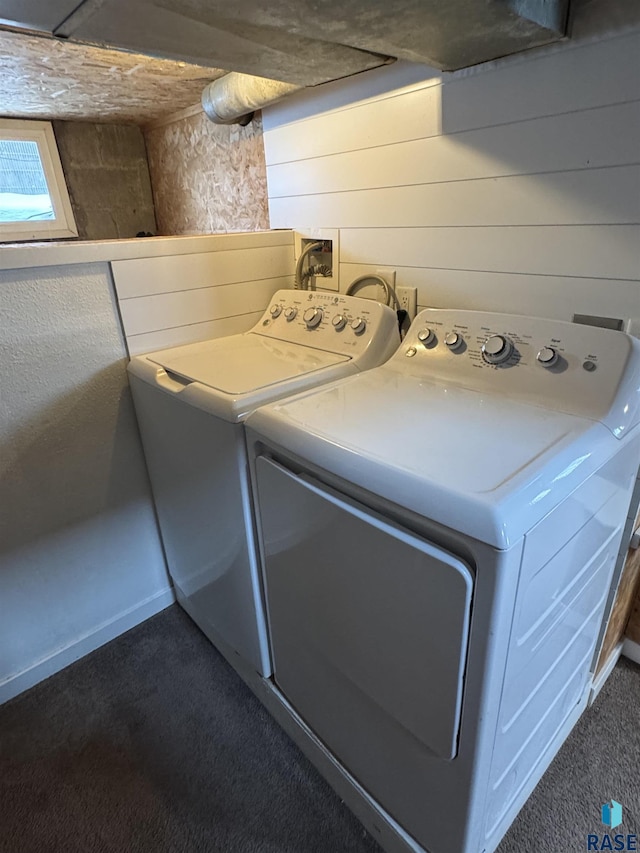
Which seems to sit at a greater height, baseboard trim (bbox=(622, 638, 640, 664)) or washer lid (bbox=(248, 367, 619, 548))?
washer lid (bbox=(248, 367, 619, 548))

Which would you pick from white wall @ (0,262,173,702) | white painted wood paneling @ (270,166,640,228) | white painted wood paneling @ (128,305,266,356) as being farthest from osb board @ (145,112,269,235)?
white wall @ (0,262,173,702)

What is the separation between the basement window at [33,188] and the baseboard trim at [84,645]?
83.3 inches

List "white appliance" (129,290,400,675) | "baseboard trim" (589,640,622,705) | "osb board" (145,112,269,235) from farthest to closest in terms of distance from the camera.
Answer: "osb board" (145,112,269,235) → "baseboard trim" (589,640,622,705) → "white appliance" (129,290,400,675)

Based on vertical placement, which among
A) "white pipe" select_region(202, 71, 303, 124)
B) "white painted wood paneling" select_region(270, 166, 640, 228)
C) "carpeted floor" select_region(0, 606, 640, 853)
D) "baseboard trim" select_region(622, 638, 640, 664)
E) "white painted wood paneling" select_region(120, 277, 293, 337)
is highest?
"white pipe" select_region(202, 71, 303, 124)

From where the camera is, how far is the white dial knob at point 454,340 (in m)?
1.25

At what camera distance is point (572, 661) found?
117 centimetres

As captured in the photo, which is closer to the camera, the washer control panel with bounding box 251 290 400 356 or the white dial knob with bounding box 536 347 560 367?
the white dial knob with bounding box 536 347 560 367

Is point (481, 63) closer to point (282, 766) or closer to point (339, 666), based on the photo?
point (339, 666)

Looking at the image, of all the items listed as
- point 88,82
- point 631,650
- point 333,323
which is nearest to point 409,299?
point 333,323

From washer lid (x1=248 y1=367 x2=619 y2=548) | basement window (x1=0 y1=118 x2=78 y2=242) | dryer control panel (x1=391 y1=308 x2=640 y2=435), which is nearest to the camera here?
washer lid (x1=248 y1=367 x2=619 y2=548)

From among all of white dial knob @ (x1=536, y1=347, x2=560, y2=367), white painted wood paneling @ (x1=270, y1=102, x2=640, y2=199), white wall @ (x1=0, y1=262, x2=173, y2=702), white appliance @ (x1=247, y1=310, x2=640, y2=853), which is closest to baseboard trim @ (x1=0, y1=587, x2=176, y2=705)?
white wall @ (x1=0, y1=262, x2=173, y2=702)

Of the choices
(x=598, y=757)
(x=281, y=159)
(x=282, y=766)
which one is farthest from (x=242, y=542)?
(x=281, y=159)

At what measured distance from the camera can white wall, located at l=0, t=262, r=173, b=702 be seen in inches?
52.6

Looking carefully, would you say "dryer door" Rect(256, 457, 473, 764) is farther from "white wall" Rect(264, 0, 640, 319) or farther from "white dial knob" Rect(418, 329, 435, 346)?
"white wall" Rect(264, 0, 640, 319)
